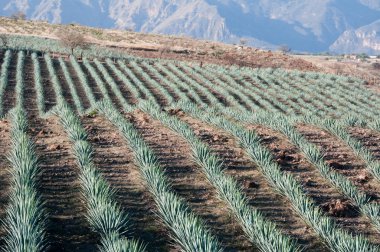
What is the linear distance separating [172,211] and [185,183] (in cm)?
178

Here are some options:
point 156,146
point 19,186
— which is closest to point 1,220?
point 19,186

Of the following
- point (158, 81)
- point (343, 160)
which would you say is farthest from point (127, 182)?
point (158, 81)

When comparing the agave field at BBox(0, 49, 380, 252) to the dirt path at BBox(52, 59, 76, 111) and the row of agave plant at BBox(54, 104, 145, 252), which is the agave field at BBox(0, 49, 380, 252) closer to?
the row of agave plant at BBox(54, 104, 145, 252)

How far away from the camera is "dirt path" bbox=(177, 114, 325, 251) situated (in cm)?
620

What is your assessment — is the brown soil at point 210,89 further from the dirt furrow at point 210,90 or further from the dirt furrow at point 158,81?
the dirt furrow at point 158,81

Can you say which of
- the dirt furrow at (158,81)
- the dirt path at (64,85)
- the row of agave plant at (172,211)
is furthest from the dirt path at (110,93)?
the row of agave plant at (172,211)

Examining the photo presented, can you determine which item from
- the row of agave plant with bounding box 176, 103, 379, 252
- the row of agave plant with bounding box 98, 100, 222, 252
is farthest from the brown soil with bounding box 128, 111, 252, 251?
the row of agave plant with bounding box 176, 103, 379, 252

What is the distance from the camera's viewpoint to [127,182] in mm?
7359

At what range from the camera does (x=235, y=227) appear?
6184mm

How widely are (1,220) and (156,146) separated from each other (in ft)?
13.3

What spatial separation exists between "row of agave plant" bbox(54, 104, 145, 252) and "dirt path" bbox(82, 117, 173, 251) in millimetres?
162

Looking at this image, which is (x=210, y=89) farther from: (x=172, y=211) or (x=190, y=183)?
(x=172, y=211)

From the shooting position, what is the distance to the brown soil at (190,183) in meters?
6.03

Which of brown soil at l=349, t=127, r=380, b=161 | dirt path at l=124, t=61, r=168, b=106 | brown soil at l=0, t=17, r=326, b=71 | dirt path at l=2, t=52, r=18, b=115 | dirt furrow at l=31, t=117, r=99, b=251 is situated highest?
brown soil at l=0, t=17, r=326, b=71
